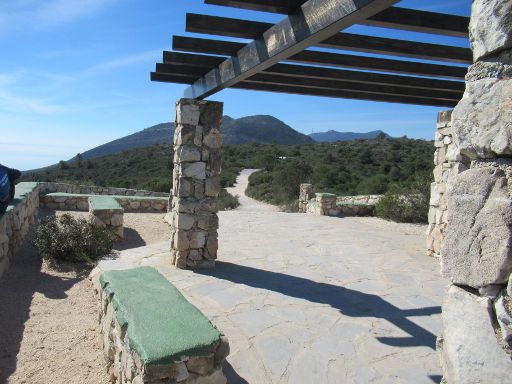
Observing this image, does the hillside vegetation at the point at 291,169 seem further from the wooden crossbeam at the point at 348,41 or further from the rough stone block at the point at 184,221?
the wooden crossbeam at the point at 348,41

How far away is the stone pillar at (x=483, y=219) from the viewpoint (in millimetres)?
1292

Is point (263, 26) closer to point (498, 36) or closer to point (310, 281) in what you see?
point (498, 36)

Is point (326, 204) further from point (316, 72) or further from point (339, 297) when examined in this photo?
point (316, 72)

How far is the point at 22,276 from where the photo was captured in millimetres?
6031

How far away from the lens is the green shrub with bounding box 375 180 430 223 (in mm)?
10977

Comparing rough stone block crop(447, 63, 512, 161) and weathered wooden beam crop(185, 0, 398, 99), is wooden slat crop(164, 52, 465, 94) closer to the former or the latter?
weathered wooden beam crop(185, 0, 398, 99)

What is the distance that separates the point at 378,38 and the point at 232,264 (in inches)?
164

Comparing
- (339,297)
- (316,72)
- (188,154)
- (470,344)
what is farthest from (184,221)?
(470,344)

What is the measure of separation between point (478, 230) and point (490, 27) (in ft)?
2.21

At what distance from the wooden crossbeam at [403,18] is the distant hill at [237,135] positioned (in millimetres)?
67171

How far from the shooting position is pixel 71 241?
22.6 feet

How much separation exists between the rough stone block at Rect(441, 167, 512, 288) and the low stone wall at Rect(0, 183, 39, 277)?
6.21 m

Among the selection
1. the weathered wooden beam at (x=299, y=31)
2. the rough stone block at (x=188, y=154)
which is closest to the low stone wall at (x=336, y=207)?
the rough stone block at (x=188, y=154)

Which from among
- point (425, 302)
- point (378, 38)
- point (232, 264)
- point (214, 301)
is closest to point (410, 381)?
point (425, 302)
